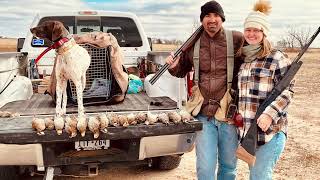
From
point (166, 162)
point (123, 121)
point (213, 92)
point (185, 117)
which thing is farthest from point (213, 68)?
point (166, 162)

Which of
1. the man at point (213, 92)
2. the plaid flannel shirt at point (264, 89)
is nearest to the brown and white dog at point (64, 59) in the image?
the man at point (213, 92)

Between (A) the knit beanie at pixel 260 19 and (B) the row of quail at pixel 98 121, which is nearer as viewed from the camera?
(A) the knit beanie at pixel 260 19

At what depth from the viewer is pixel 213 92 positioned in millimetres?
3723

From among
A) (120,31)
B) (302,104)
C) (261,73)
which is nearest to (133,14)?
(120,31)

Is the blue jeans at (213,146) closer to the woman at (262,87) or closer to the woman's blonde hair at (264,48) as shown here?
the woman at (262,87)

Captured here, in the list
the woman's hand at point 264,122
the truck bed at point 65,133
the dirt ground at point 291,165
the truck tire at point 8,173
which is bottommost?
the dirt ground at point 291,165

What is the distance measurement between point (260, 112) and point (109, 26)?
383 cm

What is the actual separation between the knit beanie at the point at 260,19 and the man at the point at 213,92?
0.36m

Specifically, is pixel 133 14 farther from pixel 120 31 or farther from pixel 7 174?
pixel 7 174

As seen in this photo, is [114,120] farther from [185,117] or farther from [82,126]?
[185,117]

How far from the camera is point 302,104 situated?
11469 mm

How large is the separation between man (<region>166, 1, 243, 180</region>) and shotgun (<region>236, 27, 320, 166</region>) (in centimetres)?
41

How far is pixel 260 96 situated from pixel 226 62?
501 mm

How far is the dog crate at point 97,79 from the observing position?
4.77 meters
